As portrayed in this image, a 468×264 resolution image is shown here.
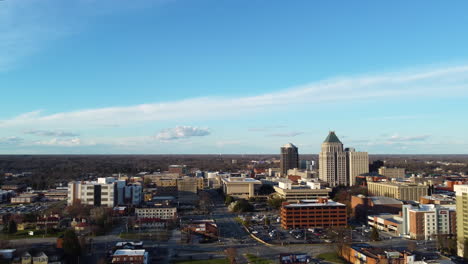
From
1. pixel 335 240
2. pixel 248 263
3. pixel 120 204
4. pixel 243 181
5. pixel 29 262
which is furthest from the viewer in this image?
pixel 243 181

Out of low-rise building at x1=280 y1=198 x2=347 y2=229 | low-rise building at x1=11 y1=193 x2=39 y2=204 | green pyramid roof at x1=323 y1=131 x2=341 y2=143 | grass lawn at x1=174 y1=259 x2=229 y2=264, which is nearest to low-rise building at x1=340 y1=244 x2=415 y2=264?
grass lawn at x1=174 y1=259 x2=229 y2=264

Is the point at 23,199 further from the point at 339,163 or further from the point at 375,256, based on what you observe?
the point at 339,163

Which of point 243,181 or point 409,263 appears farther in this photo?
point 243,181

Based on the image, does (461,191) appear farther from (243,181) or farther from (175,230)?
(243,181)

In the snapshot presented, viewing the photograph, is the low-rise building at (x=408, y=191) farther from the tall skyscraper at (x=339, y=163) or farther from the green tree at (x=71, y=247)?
the green tree at (x=71, y=247)

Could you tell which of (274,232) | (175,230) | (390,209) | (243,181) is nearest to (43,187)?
(243,181)

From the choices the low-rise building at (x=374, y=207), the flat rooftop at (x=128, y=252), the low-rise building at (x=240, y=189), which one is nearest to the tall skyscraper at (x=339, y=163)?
the low-rise building at (x=240, y=189)

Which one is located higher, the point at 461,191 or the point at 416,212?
the point at 461,191

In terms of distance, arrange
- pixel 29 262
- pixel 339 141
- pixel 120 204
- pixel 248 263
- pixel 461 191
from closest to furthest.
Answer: pixel 29 262 < pixel 248 263 < pixel 461 191 < pixel 120 204 < pixel 339 141
